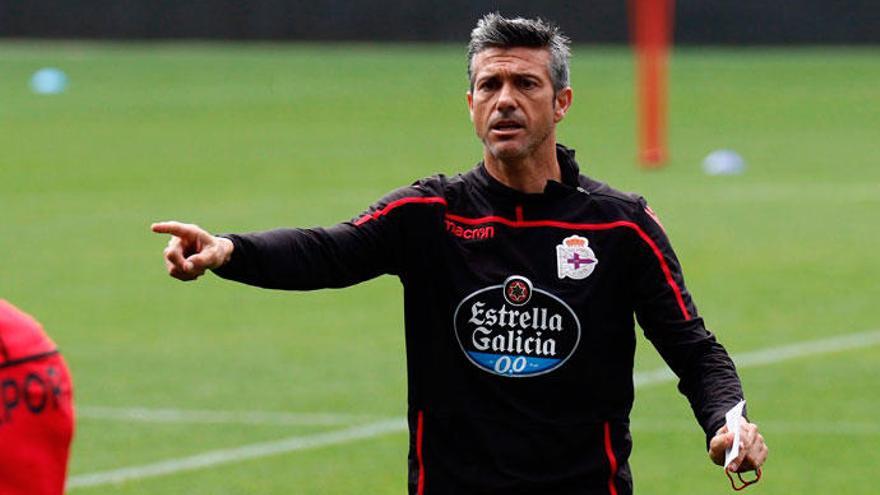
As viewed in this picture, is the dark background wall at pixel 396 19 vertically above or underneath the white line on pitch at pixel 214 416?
underneath

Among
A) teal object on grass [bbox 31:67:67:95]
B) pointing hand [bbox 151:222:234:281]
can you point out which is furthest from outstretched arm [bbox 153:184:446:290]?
teal object on grass [bbox 31:67:67:95]

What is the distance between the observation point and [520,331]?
5.73m

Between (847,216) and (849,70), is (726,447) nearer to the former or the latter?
(847,216)

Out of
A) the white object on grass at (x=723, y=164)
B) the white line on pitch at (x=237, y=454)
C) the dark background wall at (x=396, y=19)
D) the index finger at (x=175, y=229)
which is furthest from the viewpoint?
the dark background wall at (x=396, y=19)

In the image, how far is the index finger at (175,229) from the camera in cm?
511

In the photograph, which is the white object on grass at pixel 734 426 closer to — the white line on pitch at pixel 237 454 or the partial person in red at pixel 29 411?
the partial person in red at pixel 29 411

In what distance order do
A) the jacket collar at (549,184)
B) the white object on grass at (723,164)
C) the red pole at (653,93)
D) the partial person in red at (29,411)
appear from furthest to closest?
the white object on grass at (723,164) → the red pole at (653,93) → the jacket collar at (549,184) → the partial person in red at (29,411)

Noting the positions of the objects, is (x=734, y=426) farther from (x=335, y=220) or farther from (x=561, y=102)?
(x=335, y=220)

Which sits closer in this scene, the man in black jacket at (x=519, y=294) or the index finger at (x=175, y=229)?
the index finger at (x=175, y=229)

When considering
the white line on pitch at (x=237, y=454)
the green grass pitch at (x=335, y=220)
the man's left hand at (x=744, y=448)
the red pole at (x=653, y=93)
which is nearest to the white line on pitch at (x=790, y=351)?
the green grass pitch at (x=335, y=220)

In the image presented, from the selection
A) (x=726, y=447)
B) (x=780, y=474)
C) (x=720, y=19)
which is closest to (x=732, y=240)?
(x=780, y=474)

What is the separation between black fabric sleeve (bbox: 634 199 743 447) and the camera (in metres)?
5.79

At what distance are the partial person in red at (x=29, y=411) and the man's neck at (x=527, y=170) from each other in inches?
106

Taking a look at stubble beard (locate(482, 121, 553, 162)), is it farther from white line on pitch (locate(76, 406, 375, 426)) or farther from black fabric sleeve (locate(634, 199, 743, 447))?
white line on pitch (locate(76, 406, 375, 426))
